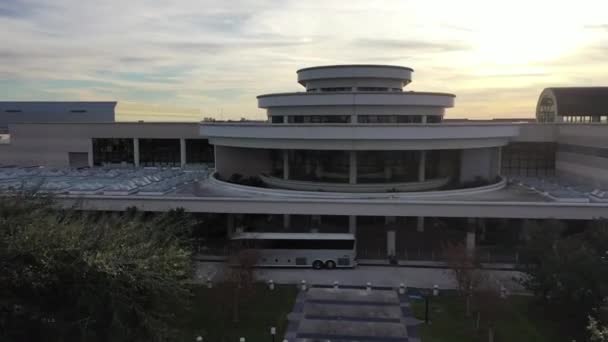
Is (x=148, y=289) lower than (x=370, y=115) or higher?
lower

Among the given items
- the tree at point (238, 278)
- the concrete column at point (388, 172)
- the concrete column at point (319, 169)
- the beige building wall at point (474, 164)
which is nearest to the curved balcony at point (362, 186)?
the concrete column at point (388, 172)

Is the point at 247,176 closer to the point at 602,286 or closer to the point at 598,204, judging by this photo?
the point at 598,204

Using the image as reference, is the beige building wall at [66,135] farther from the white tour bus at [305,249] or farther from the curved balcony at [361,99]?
the white tour bus at [305,249]

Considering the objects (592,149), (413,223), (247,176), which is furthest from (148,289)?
(592,149)

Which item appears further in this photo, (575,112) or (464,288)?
(575,112)

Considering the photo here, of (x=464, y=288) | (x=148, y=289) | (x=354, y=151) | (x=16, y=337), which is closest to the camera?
(x=16, y=337)

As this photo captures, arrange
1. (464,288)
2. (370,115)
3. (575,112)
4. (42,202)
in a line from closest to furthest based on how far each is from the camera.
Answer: (42,202), (464,288), (370,115), (575,112)

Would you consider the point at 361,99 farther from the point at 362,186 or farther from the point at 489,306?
the point at 489,306
